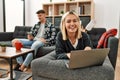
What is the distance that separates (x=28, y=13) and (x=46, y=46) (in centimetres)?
270

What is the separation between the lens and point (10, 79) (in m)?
2.35

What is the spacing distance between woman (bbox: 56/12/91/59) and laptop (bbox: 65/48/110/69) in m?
0.38

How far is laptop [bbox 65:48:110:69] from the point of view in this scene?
59.4 inches

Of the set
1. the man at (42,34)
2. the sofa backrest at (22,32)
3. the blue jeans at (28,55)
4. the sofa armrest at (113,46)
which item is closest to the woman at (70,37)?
the sofa armrest at (113,46)

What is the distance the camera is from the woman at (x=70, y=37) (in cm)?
203

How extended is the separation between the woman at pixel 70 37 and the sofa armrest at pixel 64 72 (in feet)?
0.96

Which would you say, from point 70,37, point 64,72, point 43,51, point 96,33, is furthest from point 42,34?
point 64,72

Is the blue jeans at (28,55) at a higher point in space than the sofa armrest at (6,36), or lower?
lower

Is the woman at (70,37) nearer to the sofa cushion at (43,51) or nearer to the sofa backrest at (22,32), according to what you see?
the sofa cushion at (43,51)

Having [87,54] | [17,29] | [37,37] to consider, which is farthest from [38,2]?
[87,54]

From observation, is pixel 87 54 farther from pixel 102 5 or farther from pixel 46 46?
pixel 102 5

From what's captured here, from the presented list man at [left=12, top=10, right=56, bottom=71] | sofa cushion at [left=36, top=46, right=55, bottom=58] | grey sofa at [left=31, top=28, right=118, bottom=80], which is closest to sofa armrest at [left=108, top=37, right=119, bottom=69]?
grey sofa at [left=31, top=28, right=118, bottom=80]

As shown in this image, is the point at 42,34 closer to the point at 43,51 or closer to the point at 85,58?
the point at 43,51

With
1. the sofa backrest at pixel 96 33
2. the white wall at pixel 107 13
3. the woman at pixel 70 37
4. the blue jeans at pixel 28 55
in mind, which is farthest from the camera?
the white wall at pixel 107 13
